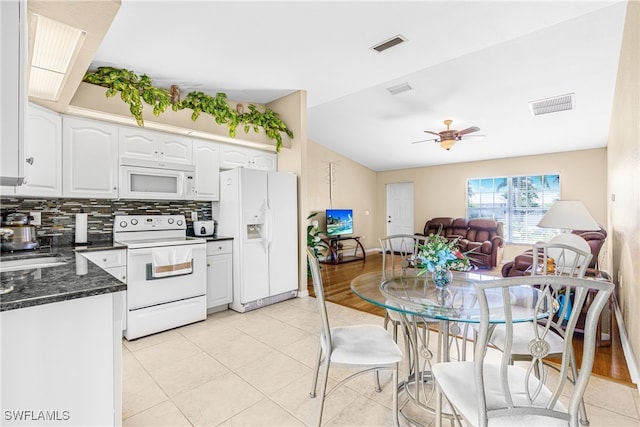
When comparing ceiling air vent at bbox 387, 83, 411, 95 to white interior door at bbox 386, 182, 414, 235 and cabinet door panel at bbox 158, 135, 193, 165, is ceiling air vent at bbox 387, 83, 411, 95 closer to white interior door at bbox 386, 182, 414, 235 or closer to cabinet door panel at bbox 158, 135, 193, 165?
cabinet door panel at bbox 158, 135, 193, 165

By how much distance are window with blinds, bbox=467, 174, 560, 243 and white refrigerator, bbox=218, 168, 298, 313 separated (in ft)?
17.3

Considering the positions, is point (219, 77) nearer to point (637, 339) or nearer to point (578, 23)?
point (578, 23)

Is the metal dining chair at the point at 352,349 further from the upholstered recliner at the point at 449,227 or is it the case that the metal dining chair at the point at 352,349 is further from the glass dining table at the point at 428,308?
the upholstered recliner at the point at 449,227

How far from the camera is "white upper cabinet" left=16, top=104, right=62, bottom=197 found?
2.60 m

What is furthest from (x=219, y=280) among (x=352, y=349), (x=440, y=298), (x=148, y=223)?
(x=440, y=298)

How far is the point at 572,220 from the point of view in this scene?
10.3 ft

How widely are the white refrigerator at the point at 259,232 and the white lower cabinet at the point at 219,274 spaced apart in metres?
0.07

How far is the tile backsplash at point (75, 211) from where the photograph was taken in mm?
2916

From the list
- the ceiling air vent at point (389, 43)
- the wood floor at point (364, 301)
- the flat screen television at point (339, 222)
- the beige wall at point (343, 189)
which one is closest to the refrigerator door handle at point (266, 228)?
the wood floor at point (364, 301)

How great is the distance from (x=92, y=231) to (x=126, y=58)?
1797 mm

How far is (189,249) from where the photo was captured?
3.25 m

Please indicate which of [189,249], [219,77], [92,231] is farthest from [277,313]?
[219,77]

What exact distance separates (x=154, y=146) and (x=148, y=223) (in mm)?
861

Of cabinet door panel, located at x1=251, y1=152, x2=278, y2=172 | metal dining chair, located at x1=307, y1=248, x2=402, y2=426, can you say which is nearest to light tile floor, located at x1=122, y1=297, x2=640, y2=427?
metal dining chair, located at x1=307, y1=248, x2=402, y2=426
